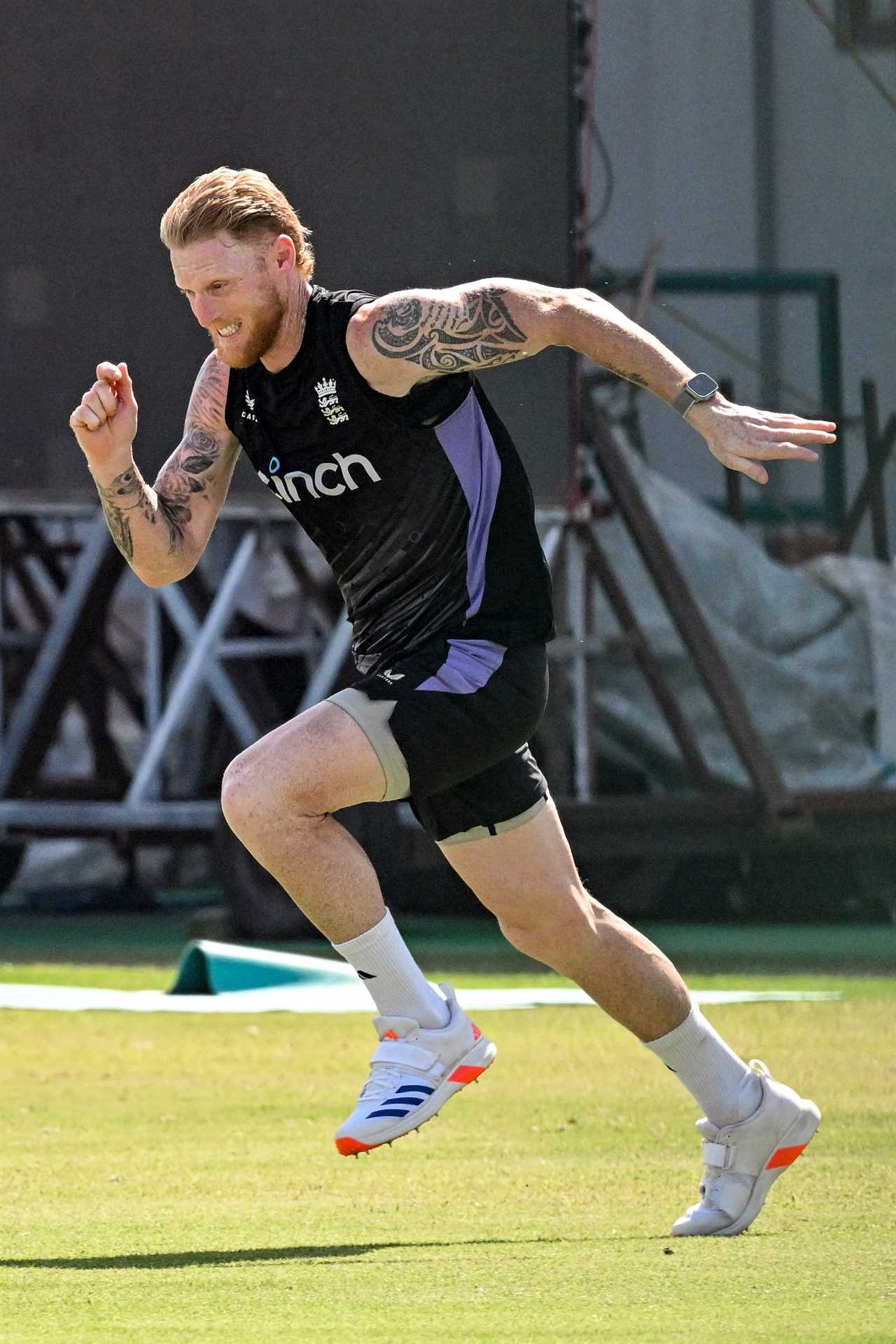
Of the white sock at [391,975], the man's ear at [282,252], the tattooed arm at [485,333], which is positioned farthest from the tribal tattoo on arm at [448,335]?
the white sock at [391,975]

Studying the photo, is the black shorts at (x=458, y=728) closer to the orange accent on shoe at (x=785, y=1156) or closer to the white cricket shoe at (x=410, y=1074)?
the white cricket shoe at (x=410, y=1074)

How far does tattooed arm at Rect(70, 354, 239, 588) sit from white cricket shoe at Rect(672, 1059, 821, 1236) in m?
1.42

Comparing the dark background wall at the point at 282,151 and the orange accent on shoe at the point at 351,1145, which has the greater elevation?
the dark background wall at the point at 282,151

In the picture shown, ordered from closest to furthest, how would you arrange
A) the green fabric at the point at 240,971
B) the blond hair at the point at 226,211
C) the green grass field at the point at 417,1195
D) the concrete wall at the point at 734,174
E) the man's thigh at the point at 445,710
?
the green grass field at the point at 417,1195, the man's thigh at the point at 445,710, the blond hair at the point at 226,211, the green fabric at the point at 240,971, the concrete wall at the point at 734,174

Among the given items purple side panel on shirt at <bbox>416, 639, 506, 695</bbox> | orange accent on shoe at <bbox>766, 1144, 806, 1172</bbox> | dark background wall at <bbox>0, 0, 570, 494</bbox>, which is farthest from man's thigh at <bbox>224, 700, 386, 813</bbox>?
dark background wall at <bbox>0, 0, 570, 494</bbox>

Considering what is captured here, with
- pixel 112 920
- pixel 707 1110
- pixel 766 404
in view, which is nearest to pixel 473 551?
pixel 707 1110

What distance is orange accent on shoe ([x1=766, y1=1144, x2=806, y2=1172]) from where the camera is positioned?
4.18 meters

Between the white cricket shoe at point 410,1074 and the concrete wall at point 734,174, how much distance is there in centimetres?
977

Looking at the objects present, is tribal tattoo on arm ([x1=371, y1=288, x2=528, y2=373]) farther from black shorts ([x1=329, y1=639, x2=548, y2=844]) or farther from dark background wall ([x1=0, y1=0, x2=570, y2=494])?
dark background wall ([x1=0, y1=0, x2=570, y2=494])

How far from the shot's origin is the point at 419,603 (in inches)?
165

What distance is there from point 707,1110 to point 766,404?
9.84 meters

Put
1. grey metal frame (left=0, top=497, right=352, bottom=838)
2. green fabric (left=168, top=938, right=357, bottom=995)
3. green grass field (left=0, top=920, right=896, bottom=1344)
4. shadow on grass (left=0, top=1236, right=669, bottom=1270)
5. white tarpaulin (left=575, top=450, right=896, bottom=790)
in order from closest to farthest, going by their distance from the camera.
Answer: green grass field (left=0, top=920, right=896, bottom=1344)
shadow on grass (left=0, top=1236, right=669, bottom=1270)
green fabric (left=168, top=938, right=357, bottom=995)
grey metal frame (left=0, top=497, right=352, bottom=838)
white tarpaulin (left=575, top=450, right=896, bottom=790)

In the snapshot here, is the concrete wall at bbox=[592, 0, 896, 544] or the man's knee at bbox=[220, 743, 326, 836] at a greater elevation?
the concrete wall at bbox=[592, 0, 896, 544]

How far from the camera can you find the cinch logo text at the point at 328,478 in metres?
4.11
